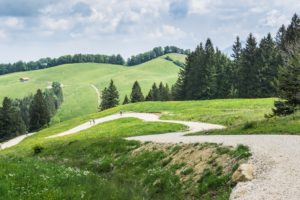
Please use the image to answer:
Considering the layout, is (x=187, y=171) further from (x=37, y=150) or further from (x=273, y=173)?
(x=37, y=150)

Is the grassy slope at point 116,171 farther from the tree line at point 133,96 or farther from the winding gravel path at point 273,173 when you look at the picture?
the tree line at point 133,96

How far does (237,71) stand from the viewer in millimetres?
125125

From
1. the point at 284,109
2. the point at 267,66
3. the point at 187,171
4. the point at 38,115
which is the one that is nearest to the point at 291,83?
the point at 284,109

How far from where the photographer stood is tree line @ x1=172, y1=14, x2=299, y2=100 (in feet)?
377

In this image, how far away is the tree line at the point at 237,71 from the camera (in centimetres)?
11500

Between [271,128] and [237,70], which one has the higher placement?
[237,70]

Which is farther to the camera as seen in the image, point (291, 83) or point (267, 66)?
point (267, 66)

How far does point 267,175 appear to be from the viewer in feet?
61.9

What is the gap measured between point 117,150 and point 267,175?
795 inches

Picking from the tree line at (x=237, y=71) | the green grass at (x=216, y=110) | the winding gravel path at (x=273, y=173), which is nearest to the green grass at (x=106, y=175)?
the winding gravel path at (x=273, y=173)

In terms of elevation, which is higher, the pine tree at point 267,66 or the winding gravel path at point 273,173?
the pine tree at point 267,66

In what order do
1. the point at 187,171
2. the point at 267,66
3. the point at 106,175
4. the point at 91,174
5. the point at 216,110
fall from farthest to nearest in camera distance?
the point at 267,66, the point at 216,110, the point at 106,175, the point at 187,171, the point at 91,174

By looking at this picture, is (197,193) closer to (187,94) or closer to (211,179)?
(211,179)

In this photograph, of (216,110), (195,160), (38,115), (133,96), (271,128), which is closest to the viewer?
(195,160)
